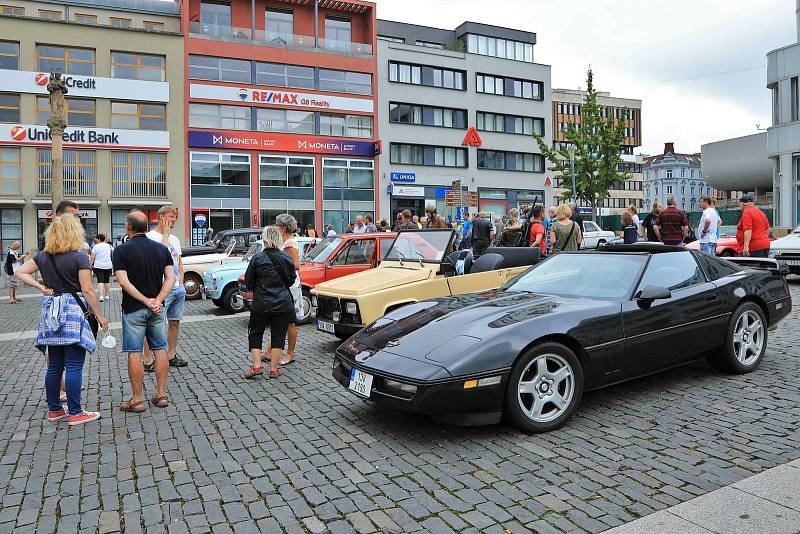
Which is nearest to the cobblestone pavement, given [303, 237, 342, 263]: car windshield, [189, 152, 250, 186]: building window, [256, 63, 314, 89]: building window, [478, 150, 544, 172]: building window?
[303, 237, 342, 263]: car windshield

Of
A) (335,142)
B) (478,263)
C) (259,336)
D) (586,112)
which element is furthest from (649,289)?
(335,142)

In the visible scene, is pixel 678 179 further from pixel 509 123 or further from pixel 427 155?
pixel 427 155

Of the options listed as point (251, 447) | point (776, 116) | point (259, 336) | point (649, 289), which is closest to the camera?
point (251, 447)

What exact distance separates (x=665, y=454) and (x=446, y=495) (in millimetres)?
1634

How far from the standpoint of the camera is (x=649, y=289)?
514 cm

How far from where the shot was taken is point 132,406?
221 inches

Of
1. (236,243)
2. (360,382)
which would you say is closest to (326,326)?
(360,382)

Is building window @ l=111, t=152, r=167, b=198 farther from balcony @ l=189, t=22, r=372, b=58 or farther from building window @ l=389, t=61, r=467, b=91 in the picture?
building window @ l=389, t=61, r=467, b=91

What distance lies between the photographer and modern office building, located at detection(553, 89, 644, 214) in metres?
96.8

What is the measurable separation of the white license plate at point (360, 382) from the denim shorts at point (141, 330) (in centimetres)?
196

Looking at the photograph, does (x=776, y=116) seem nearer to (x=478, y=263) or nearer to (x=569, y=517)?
(x=478, y=263)

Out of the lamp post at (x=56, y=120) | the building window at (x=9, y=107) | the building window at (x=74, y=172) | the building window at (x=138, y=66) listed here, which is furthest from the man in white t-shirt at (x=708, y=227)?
the building window at (x=9, y=107)

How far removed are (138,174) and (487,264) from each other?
110 ft

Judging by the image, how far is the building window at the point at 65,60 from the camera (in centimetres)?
3494
